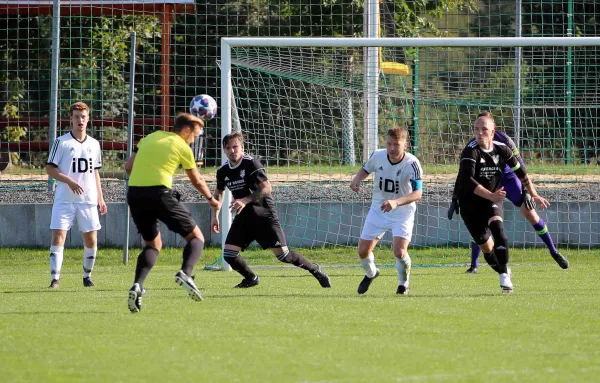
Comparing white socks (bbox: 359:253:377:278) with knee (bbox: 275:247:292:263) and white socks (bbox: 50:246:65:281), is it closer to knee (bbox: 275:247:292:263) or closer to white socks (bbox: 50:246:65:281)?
knee (bbox: 275:247:292:263)

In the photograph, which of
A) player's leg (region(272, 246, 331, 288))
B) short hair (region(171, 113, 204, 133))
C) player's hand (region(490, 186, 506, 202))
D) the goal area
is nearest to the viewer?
short hair (region(171, 113, 204, 133))

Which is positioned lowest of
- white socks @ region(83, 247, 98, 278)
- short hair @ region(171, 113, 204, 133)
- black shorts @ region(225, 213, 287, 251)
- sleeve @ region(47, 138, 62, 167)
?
white socks @ region(83, 247, 98, 278)

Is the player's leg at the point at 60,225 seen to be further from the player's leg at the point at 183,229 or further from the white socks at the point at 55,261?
the player's leg at the point at 183,229

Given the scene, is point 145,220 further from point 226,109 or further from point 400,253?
point 226,109

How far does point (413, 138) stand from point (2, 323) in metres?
10.0

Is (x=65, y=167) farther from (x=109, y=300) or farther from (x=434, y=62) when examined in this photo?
(x=434, y=62)

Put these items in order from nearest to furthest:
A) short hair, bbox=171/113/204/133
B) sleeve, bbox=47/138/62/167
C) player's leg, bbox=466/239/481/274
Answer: short hair, bbox=171/113/204/133, sleeve, bbox=47/138/62/167, player's leg, bbox=466/239/481/274

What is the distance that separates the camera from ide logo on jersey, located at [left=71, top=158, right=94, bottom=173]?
11.4 metres

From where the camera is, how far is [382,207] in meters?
9.72

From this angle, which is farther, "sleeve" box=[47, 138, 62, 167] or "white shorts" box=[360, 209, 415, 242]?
"sleeve" box=[47, 138, 62, 167]

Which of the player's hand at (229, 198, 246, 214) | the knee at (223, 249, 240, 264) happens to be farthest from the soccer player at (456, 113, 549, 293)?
the knee at (223, 249, 240, 264)

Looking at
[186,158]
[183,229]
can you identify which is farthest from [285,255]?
[186,158]

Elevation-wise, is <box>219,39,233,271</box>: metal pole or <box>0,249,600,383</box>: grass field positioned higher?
<box>219,39,233,271</box>: metal pole

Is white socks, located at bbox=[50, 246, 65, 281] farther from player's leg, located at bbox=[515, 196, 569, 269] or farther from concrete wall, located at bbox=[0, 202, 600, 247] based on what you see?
player's leg, located at bbox=[515, 196, 569, 269]
